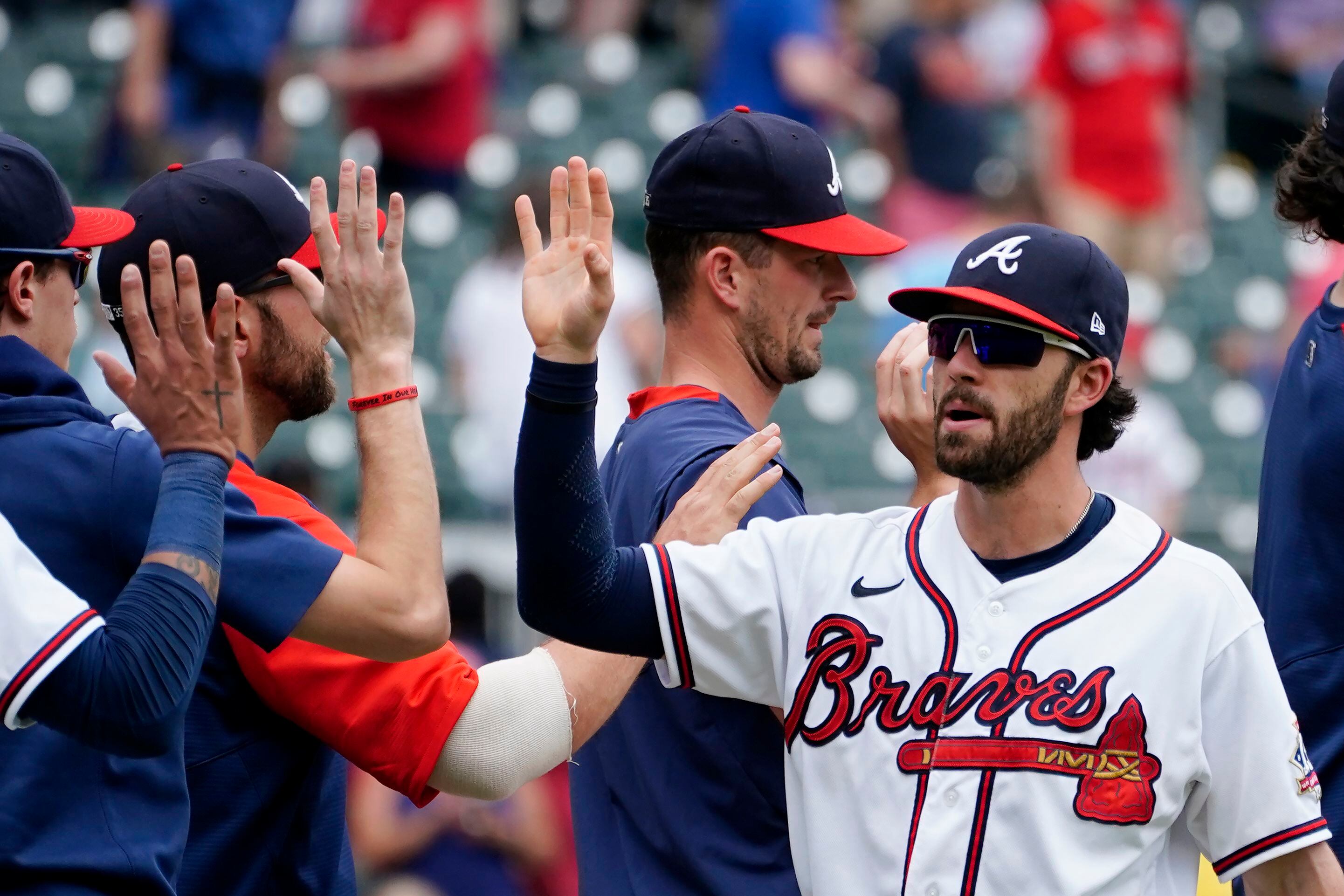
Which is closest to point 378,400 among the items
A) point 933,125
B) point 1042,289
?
point 1042,289

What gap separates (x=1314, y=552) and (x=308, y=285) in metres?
1.60

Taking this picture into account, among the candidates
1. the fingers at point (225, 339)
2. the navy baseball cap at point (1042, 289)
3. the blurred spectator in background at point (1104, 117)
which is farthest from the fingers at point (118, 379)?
the blurred spectator in background at point (1104, 117)

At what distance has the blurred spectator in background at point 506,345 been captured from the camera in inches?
283

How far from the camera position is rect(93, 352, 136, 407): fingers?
2.37 meters

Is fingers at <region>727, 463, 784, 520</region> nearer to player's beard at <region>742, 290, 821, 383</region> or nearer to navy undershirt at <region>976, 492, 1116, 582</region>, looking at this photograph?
navy undershirt at <region>976, 492, 1116, 582</region>

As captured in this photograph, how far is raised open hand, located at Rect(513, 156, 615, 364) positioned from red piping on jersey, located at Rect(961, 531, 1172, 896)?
0.71m

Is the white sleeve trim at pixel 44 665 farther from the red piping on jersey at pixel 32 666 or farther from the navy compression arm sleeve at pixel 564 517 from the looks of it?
the navy compression arm sleeve at pixel 564 517

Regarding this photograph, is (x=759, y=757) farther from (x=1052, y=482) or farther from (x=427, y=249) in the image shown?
(x=427, y=249)

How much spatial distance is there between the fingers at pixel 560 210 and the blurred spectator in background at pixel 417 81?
6.27 metres

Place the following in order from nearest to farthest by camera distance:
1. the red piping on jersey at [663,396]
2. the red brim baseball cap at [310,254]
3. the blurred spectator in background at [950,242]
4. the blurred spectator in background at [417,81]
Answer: the red brim baseball cap at [310,254]
the red piping on jersey at [663,396]
the blurred spectator in background at [950,242]
the blurred spectator in background at [417,81]

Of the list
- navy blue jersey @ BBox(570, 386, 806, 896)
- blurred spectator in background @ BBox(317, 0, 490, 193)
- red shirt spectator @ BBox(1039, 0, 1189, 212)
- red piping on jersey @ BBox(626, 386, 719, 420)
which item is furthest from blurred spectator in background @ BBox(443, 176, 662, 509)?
navy blue jersey @ BBox(570, 386, 806, 896)

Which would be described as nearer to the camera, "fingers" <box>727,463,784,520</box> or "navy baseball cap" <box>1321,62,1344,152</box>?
"fingers" <box>727,463,784,520</box>

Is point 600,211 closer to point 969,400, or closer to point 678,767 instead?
point 969,400

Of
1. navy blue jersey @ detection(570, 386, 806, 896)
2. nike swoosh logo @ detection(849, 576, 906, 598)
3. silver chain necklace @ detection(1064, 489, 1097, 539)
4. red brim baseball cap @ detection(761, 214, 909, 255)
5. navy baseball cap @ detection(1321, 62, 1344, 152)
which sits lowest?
navy blue jersey @ detection(570, 386, 806, 896)
